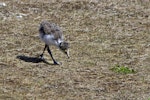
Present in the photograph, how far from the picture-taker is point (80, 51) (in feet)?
53.5

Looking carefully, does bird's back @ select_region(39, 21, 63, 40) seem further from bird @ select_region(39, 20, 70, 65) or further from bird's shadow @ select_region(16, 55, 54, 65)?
bird's shadow @ select_region(16, 55, 54, 65)

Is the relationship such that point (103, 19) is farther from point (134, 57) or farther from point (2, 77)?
point (2, 77)

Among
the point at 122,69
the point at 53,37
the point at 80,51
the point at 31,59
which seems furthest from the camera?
the point at 80,51

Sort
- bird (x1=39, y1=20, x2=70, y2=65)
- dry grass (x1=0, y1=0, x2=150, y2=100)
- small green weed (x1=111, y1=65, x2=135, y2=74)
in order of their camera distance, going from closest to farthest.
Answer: dry grass (x1=0, y1=0, x2=150, y2=100) → small green weed (x1=111, y1=65, x2=135, y2=74) → bird (x1=39, y1=20, x2=70, y2=65)

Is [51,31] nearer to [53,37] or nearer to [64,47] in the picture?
[53,37]

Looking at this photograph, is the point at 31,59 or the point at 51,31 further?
the point at 31,59

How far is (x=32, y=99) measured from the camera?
41.5 feet

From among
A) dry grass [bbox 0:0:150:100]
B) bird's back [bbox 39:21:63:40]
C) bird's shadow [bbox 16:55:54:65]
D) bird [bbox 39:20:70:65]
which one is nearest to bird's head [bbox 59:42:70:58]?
bird [bbox 39:20:70:65]

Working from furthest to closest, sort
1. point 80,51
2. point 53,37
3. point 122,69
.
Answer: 1. point 80,51
2. point 53,37
3. point 122,69

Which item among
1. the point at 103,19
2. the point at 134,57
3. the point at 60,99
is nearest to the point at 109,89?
the point at 60,99

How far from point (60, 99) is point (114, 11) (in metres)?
8.13

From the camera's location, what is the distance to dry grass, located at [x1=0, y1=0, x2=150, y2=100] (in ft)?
43.7

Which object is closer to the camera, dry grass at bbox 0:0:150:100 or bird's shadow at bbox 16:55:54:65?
dry grass at bbox 0:0:150:100

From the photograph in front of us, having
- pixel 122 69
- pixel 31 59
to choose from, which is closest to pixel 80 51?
pixel 31 59
